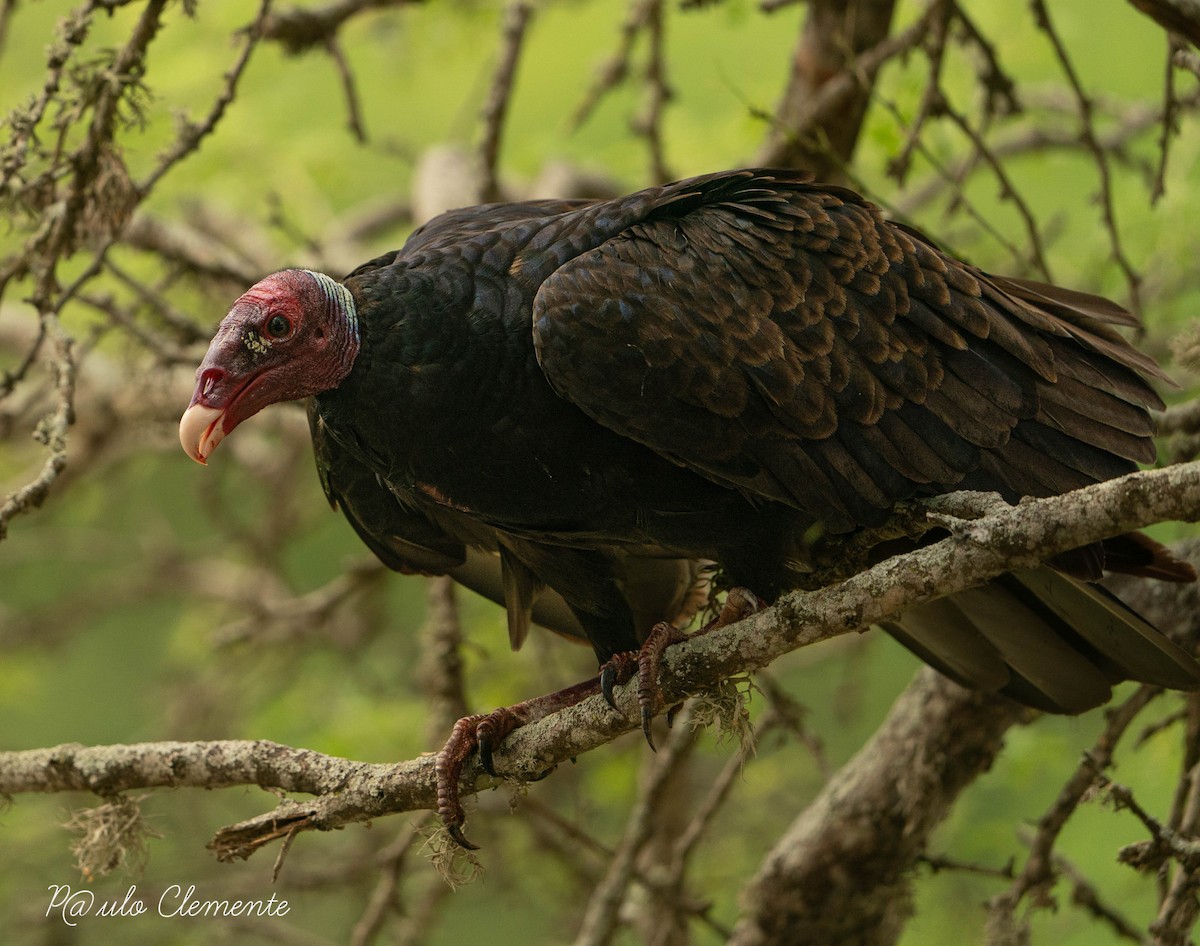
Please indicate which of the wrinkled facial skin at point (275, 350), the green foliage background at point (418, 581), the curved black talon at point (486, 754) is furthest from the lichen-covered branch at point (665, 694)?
the green foliage background at point (418, 581)

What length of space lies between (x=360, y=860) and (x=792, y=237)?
350cm

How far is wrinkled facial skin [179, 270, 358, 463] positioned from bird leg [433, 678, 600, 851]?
78 centimetres

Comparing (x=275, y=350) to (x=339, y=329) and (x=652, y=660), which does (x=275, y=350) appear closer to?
(x=339, y=329)

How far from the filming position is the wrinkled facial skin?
2355 mm

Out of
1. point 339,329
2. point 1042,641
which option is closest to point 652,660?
point 339,329

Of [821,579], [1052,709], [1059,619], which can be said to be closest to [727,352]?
[821,579]

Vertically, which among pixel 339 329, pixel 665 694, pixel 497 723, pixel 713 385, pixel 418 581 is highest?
pixel 418 581

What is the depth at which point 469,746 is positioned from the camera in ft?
→ 8.67

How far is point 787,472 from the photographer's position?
2455 mm

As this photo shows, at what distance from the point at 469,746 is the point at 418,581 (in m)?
5.31

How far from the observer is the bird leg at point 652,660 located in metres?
2.29
